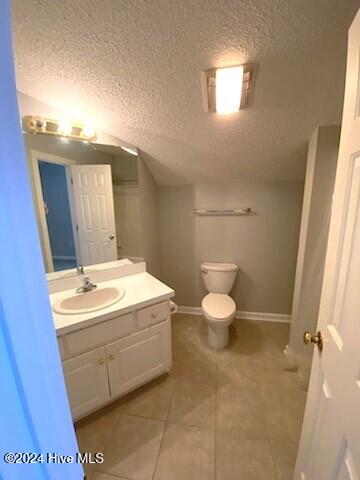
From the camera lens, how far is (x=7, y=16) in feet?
1.28

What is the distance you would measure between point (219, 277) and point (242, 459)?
1390 mm

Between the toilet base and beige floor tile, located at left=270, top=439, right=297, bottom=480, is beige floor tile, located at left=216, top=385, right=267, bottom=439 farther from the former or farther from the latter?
the toilet base

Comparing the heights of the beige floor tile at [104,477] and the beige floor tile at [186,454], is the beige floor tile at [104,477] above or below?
below

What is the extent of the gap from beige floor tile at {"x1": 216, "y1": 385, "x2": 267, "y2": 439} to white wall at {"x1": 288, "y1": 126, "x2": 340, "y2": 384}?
0.51 meters

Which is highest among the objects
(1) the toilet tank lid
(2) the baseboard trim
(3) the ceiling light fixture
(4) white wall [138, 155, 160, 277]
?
(3) the ceiling light fixture

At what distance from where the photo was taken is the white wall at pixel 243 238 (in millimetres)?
2215

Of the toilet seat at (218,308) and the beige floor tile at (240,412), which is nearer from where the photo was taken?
the beige floor tile at (240,412)

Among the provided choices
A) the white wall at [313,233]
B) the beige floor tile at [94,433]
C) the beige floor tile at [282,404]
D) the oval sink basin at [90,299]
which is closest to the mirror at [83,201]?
the oval sink basin at [90,299]

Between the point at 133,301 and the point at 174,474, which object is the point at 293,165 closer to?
the point at 133,301

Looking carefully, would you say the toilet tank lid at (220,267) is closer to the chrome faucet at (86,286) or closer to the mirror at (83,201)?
the mirror at (83,201)

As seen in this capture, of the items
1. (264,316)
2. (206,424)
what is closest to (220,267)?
(264,316)

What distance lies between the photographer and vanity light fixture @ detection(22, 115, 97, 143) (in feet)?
4.39

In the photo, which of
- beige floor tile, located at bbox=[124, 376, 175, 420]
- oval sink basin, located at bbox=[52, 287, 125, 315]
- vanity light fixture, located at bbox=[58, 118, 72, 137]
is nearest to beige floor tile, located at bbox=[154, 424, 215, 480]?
beige floor tile, located at bbox=[124, 376, 175, 420]

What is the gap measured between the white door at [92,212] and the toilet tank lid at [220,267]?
3.38ft
